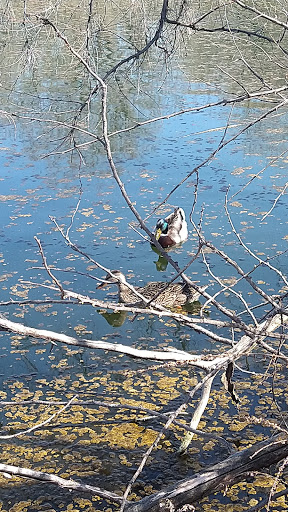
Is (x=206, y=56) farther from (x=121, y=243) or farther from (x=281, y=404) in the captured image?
(x=281, y=404)

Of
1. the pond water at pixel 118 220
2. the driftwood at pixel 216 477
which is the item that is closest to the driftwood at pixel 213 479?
the driftwood at pixel 216 477

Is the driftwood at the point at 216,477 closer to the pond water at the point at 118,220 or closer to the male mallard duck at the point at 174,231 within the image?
the pond water at the point at 118,220

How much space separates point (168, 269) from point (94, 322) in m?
1.17

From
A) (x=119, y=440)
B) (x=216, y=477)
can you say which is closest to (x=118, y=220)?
(x=119, y=440)

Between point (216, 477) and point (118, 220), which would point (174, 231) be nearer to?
point (118, 220)

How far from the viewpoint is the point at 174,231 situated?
6.75 m

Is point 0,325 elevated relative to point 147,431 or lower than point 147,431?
elevated

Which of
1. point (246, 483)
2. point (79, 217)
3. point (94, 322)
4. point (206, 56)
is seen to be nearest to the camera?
point (246, 483)

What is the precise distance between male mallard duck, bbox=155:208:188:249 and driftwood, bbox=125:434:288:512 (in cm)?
428

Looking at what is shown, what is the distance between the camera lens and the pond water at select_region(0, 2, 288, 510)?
4.88m

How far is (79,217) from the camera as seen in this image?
23.5 ft

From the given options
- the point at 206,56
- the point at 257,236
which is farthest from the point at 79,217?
the point at 206,56

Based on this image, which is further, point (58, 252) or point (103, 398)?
point (58, 252)

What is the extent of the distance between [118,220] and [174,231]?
654 mm
